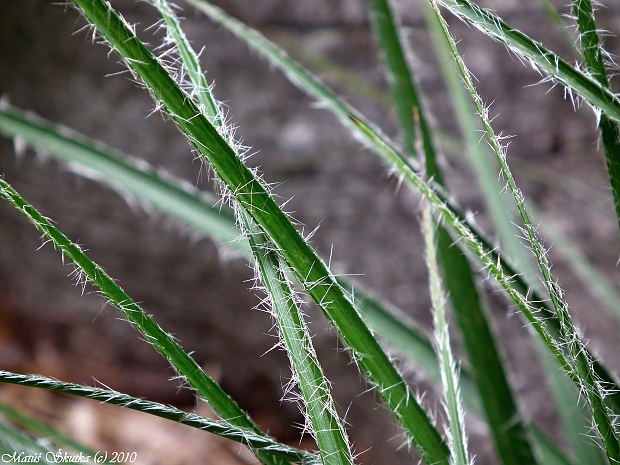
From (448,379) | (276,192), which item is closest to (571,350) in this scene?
(448,379)

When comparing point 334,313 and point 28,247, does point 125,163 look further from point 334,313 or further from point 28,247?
point 28,247

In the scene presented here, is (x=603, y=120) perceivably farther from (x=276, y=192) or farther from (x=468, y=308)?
(x=276, y=192)

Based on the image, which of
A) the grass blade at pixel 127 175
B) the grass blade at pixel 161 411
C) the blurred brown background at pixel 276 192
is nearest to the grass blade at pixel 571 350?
the grass blade at pixel 161 411

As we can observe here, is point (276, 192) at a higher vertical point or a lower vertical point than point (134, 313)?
lower

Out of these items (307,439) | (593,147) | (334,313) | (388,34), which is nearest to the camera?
(334,313)

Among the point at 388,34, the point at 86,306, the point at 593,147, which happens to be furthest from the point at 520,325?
the point at 86,306

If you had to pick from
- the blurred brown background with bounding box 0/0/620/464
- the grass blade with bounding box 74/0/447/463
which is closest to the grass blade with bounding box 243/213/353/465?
the grass blade with bounding box 74/0/447/463

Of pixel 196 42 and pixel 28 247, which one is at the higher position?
pixel 196 42
